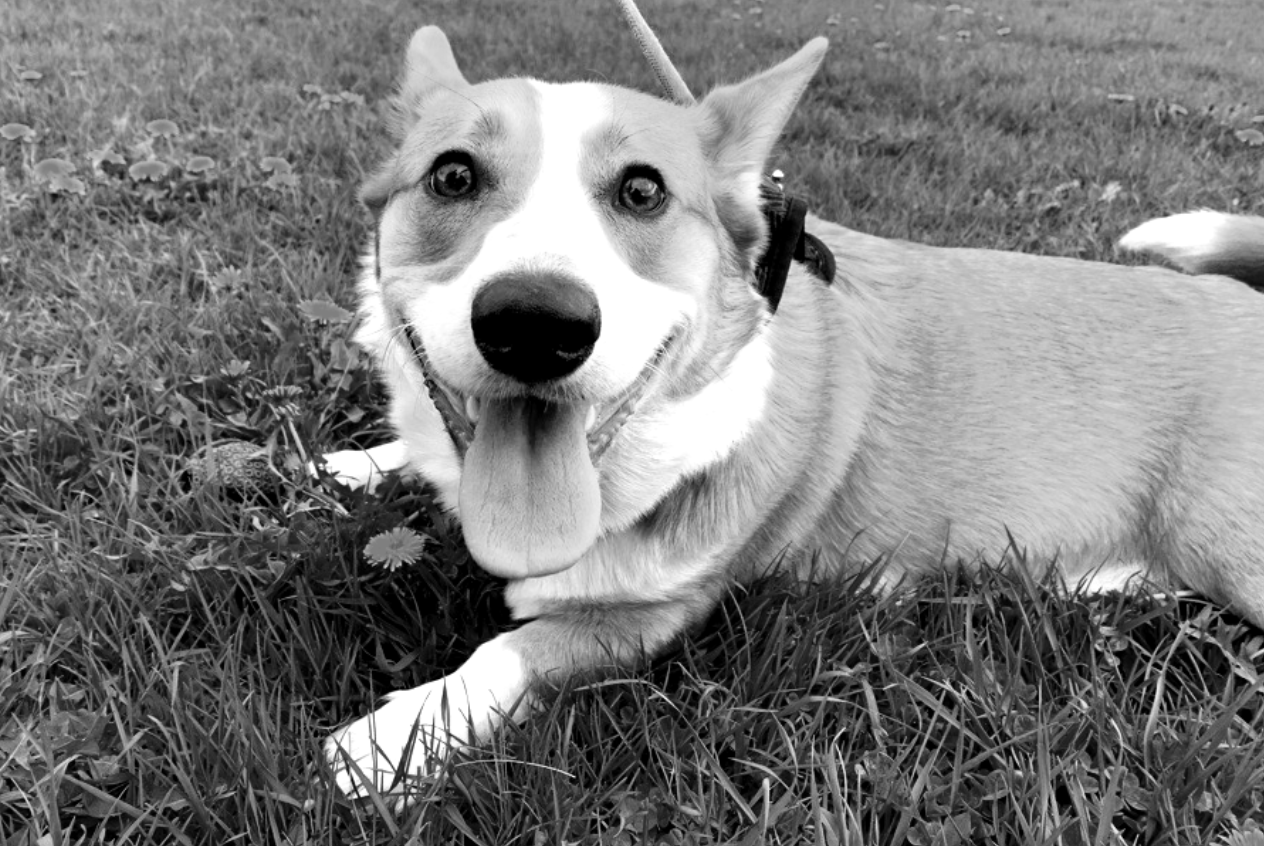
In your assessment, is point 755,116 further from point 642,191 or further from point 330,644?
point 330,644

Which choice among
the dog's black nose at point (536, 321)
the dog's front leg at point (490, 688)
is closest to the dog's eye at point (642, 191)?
the dog's black nose at point (536, 321)

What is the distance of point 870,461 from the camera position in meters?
2.35

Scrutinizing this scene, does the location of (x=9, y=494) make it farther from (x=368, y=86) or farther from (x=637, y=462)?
(x=368, y=86)

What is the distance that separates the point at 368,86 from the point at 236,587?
4353 mm

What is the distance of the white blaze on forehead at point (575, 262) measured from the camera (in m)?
1.66

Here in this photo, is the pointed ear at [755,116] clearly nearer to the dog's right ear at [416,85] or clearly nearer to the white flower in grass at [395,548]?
the dog's right ear at [416,85]

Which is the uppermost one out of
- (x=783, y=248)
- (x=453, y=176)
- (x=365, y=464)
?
(x=453, y=176)

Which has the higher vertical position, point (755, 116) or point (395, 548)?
point (755, 116)

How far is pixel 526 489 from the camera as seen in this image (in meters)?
1.84

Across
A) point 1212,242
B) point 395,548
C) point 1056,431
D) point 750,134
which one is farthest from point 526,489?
point 1212,242

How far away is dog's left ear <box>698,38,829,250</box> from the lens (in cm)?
219

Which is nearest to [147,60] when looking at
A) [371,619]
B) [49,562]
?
[49,562]

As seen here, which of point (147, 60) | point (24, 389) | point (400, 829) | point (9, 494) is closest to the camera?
point (400, 829)

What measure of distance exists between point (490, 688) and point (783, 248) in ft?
4.04
